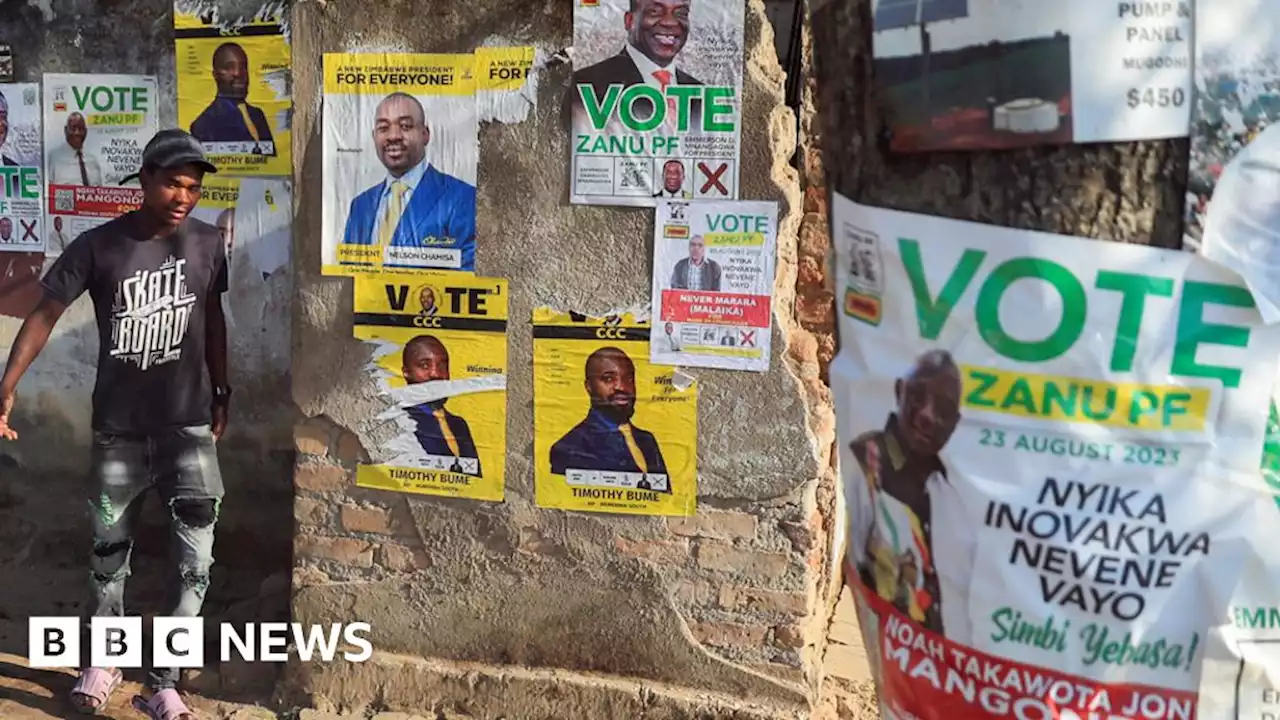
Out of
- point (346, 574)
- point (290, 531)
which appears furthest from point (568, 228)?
point (290, 531)

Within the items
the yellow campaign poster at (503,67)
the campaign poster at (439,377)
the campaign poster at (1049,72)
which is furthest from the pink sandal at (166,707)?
the campaign poster at (1049,72)

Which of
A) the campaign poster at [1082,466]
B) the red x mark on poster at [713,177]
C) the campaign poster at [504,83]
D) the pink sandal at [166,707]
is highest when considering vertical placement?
the campaign poster at [504,83]

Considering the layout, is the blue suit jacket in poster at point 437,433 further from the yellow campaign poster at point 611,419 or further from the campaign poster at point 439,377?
the yellow campaign poster at point 611,419

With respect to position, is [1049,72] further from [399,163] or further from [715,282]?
[399,163]

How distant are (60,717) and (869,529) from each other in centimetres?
353

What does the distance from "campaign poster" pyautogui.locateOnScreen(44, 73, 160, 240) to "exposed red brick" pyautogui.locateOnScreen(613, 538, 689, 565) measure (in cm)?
281

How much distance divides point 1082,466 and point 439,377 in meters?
2.62

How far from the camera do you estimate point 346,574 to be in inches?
150

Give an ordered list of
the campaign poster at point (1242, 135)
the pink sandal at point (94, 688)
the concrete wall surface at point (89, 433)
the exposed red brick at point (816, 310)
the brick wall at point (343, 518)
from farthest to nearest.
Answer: the concrete wall surface at point (89, 433) < the exposed red brick at point (816, 310) < the pink sandal at point (94, 688) < the brick wall at point (343, 518) < the campaign poster at point (1242, 135)

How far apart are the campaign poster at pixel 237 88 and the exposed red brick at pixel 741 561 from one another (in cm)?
245

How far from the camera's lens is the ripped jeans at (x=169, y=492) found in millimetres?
3967

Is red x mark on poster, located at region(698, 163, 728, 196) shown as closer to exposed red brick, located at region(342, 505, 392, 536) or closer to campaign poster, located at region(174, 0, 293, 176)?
exposed red brick, located at region(342, 505, 392, 536)

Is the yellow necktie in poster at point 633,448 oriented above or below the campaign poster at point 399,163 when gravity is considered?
below

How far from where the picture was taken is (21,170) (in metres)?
5.09
